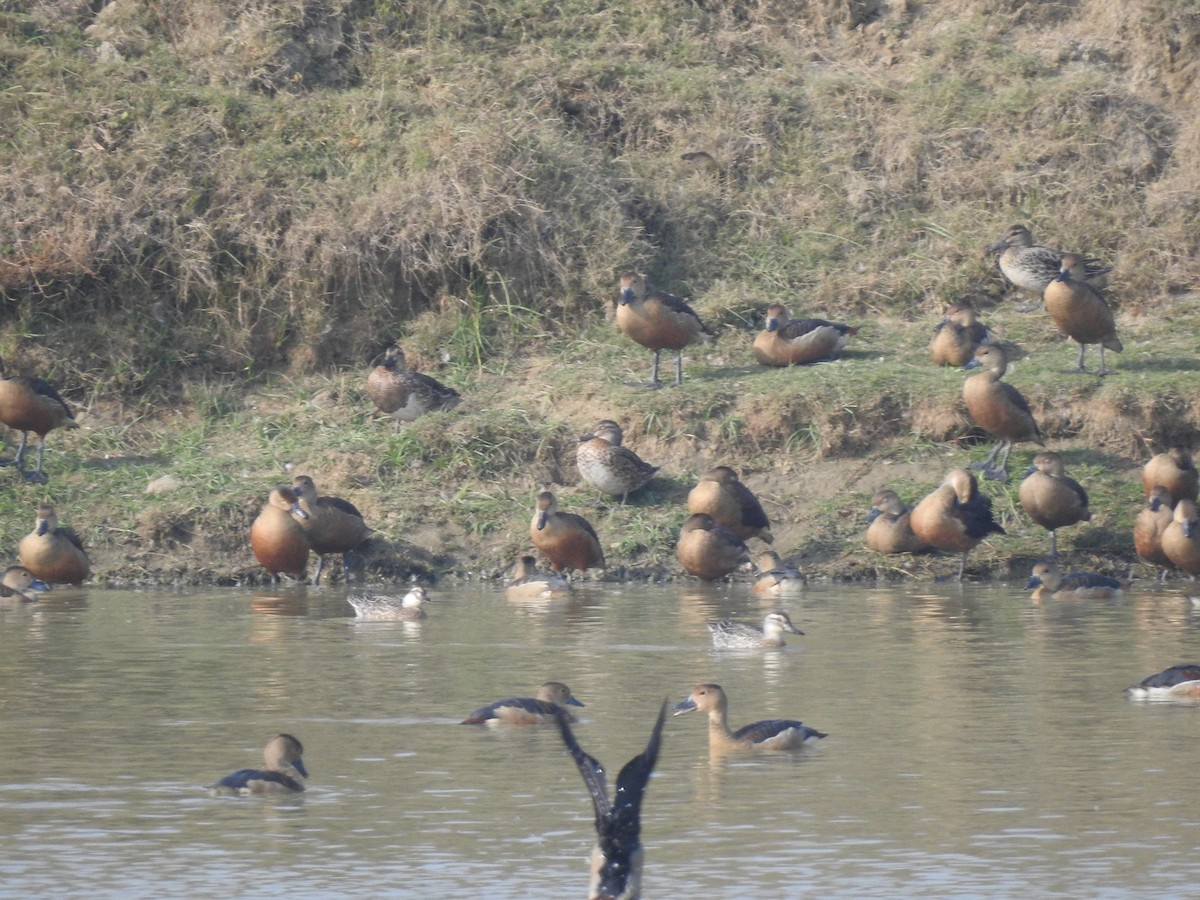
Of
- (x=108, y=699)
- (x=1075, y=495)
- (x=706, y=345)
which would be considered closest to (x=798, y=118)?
(x=706, y=345)

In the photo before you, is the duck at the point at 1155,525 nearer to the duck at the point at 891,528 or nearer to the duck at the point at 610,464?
the duck at the point at 891,528

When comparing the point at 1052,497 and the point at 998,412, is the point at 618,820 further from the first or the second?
the point at 998,412

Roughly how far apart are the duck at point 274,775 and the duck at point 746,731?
1.66 metres

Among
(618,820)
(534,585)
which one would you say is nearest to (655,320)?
(534,585)

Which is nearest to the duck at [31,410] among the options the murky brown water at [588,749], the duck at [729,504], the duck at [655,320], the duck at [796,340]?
the murky brown water at [588,749]

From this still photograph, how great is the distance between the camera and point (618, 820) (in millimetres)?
5551

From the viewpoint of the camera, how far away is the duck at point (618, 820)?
553 centimetres

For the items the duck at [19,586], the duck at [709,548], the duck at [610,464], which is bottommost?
the duck at [19,586]

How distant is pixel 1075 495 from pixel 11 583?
656 cm

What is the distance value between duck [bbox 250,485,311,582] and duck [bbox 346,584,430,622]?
1.50 meters

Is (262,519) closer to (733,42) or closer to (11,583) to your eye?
(11,583)

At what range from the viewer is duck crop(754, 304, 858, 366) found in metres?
16.1

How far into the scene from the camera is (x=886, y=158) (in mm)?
18578

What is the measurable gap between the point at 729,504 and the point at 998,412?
1991 mm
